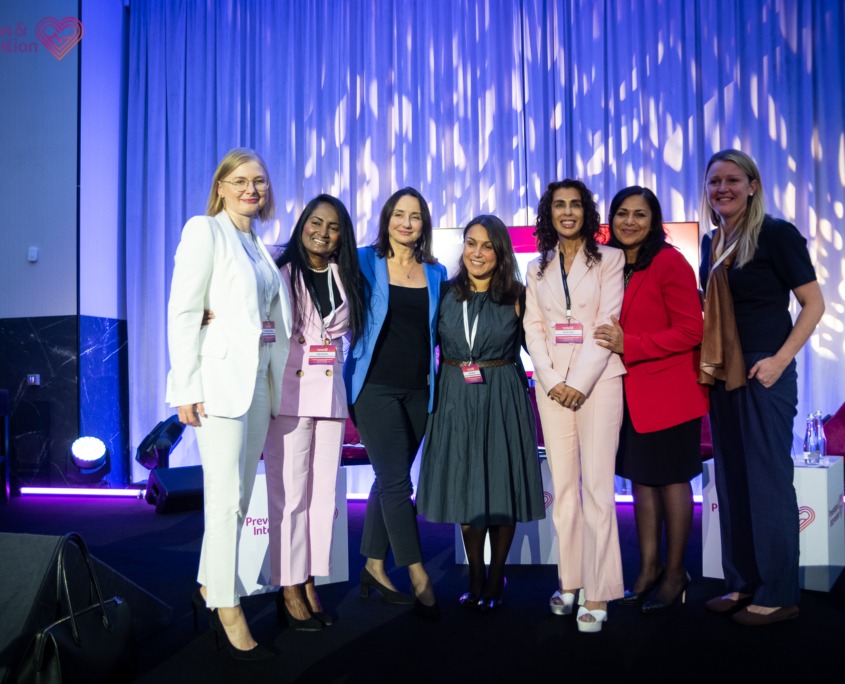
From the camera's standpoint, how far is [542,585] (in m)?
3.39

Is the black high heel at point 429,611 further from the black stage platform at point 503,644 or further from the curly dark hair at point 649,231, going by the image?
the curly dark hair at point 649,231

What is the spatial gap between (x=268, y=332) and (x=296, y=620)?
108 centimetres

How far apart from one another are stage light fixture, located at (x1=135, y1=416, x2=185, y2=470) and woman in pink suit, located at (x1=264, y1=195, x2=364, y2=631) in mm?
3045

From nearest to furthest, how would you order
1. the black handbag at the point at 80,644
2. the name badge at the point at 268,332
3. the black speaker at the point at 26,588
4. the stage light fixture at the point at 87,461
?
1. the black handbag at the point at 80,644
2. the black speaker at the point at 26,588
3. the name badge at the point at 268,332
4. the stage light fixture at the point at 87,461

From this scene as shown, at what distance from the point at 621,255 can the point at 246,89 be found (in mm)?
4790

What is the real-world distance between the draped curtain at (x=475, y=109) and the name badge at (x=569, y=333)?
3544 mm

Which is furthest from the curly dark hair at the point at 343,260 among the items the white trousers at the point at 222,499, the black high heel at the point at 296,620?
the black high heel at the point at 296,620

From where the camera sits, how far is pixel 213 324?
8.02ft

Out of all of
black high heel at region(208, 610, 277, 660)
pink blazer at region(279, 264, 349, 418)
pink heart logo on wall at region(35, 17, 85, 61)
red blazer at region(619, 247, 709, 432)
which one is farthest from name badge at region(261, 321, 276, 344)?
pink heart logo on wall at region(35, 17, 85, 61)

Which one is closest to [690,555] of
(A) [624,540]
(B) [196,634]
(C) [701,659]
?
(A) [624,540]

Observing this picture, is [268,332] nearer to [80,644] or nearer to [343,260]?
[343,260]

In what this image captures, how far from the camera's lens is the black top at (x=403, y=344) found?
2.93 meters

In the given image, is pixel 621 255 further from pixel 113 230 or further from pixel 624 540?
pixel 113 230

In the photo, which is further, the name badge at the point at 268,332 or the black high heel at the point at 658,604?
the black high heel at the point at 658,604
